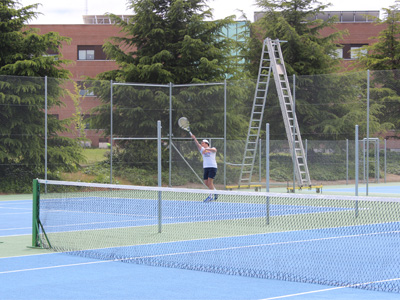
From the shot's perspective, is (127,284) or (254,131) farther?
(254,131)

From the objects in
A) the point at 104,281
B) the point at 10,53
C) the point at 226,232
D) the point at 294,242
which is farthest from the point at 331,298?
the point at 10,53

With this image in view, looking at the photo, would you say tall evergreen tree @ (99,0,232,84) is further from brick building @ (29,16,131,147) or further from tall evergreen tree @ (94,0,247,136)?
brick building @ (29,16,131,147)

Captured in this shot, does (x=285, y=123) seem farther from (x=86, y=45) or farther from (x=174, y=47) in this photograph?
(x=86, y=45)

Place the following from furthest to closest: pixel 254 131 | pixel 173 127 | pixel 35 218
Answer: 1. pixel 254 131
2. pixel 173 127
3. pixel 35 218

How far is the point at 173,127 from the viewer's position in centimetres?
2108

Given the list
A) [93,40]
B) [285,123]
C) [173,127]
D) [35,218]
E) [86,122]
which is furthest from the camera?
[93,40]

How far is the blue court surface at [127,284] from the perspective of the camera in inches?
248

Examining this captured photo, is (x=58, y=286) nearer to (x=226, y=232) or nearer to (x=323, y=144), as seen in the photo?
(x=226, y=232)

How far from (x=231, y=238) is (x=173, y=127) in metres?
11.3

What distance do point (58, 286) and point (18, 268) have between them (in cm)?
129

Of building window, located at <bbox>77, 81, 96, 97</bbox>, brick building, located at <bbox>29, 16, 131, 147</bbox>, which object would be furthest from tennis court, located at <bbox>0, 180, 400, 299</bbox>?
brick building, located at <bbox>29, 16, 131, 147</bbox>

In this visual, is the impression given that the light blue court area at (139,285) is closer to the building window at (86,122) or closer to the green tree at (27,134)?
the green tree at (27,134)

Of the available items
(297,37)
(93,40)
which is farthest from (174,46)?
(93,40)

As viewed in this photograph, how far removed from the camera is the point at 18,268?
7824 millimetres
